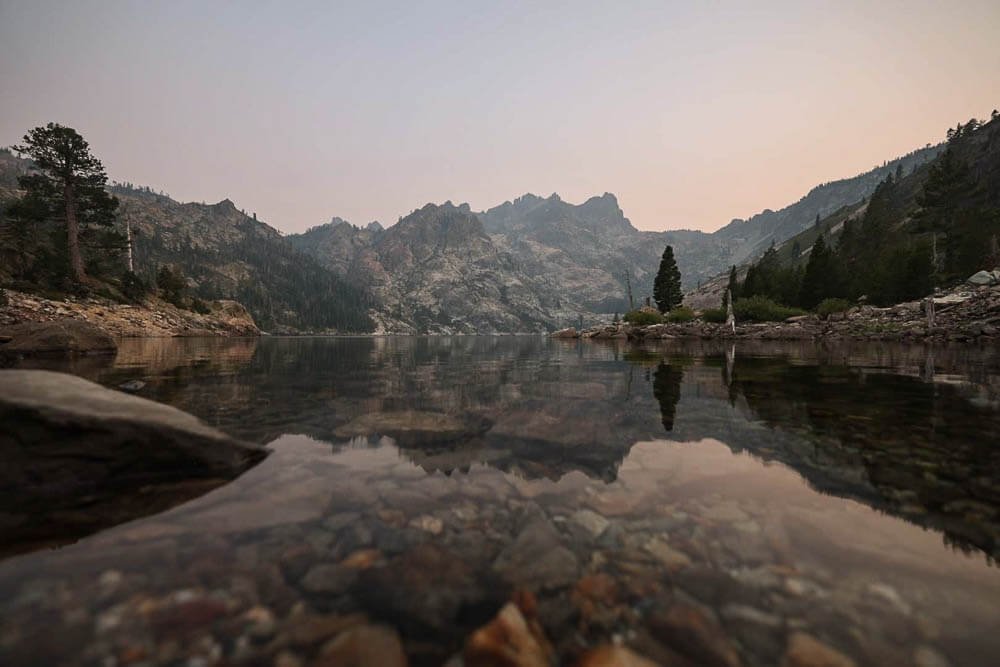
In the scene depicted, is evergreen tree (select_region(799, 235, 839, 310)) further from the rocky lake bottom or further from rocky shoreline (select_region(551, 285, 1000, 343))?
the rocky lake bottom

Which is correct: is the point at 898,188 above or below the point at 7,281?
above

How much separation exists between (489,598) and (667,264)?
7860 cm

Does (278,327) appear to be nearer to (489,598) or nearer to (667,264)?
(667,264)

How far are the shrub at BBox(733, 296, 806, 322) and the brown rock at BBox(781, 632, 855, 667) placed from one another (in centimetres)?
5925

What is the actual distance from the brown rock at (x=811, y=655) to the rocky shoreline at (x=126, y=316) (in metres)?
34.8

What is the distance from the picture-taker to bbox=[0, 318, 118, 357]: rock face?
21.5 metres

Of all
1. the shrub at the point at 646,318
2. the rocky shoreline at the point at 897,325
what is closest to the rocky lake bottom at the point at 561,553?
the rocky shoreline at the point at 897,325

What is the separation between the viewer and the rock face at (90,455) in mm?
4383

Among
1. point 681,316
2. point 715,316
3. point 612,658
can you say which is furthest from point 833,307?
point 612,658

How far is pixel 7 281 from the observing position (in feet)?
121

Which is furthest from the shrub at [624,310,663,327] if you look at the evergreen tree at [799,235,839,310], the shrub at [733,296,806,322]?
the evergreen tree at [799,235,839,310]

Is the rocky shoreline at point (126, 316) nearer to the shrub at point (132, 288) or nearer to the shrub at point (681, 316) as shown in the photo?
the shrub at point (132, 288)

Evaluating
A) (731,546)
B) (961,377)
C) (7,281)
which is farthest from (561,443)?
(7,281)

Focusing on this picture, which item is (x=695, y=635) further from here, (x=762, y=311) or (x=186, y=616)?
(x=762, y=311)
